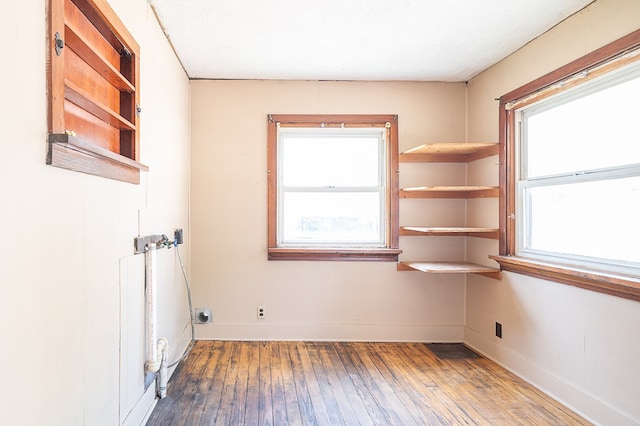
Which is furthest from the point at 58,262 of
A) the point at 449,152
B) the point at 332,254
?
the point at 449,152

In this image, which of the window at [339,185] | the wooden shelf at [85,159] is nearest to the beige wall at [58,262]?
the wooden shelf at [85,159]

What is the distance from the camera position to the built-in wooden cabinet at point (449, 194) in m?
2.91

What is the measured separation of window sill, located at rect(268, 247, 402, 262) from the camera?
325 cm

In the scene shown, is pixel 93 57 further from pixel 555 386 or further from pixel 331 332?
pixel 555 386

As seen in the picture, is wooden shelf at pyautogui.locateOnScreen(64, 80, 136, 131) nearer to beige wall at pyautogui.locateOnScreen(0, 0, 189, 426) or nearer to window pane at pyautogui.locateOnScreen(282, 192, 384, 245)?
beige wall at pyautogui.locateOnScreen(0, 0, 189, 426)

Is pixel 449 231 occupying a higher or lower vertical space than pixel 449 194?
lower

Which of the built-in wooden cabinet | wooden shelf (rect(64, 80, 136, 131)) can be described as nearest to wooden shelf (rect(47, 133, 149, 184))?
wooden shelf (rect(64, 80, 136, 131))

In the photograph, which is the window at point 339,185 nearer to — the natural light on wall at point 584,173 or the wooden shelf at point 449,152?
the wooden shelf at point 449,152

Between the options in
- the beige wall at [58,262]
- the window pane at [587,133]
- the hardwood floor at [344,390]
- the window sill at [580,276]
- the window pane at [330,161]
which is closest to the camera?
the beige wall at [58,262]

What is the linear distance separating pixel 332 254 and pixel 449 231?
1052 mm

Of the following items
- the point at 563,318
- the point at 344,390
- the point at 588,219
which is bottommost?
the point at 344,390

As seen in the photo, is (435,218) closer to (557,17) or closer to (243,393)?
(557,17)

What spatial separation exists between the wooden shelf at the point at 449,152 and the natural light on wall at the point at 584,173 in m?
0.32

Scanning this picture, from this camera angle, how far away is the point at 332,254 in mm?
3270
